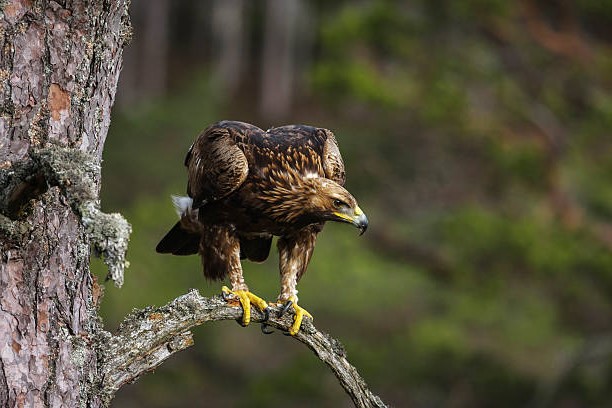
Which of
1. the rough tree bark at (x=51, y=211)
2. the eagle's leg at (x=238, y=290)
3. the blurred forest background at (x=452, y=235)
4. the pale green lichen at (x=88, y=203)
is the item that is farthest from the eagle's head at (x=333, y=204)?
the blurred forest background at (x=452, y=235)

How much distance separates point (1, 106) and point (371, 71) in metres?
7.81

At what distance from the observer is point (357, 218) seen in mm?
3822

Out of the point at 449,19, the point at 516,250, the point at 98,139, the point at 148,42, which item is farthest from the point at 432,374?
the point at 148,42

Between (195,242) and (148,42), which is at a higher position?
(195,242)

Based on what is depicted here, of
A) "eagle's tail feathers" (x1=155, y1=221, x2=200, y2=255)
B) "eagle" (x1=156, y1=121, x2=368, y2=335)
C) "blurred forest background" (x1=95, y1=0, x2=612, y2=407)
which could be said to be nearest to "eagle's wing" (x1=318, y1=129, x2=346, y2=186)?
"eagle" (x1=156, y1=121, x2=368, y2=335)

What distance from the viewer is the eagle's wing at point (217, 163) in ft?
13.7

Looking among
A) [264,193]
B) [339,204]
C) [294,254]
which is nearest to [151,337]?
[339,204]

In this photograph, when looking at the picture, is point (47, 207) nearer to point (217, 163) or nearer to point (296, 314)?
point (296, 314)

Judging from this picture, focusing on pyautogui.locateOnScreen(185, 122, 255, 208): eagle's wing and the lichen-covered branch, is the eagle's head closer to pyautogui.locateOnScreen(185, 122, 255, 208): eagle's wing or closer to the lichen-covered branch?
pyautogui.locateOnScreen(185, 122, 255, 208): eagle's wing

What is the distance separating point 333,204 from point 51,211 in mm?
1530

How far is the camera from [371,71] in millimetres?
10141

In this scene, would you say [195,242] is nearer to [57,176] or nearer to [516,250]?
[57,176]

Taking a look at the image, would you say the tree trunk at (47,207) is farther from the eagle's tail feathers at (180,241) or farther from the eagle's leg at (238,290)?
the eagle's tail feathers at (180,241)

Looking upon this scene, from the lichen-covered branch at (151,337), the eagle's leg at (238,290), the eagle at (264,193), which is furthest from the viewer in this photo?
the eagle at (264,193)
